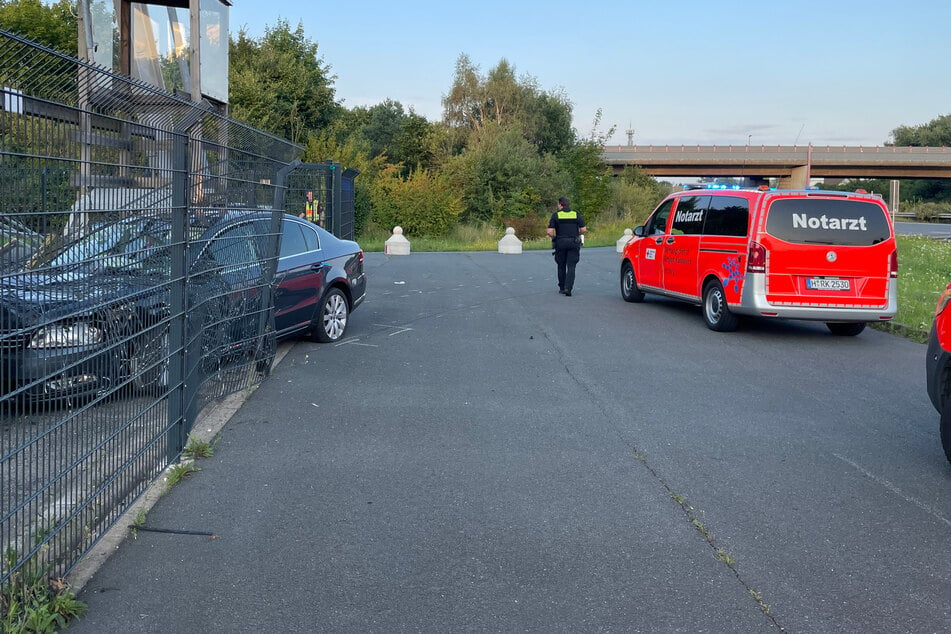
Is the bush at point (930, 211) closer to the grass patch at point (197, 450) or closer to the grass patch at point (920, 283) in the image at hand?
the grass patch at point (920, 283)

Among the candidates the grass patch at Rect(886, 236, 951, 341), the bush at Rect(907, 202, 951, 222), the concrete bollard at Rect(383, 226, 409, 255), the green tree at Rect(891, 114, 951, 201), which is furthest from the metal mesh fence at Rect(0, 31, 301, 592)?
the green tree at Rect(891, 114, 951, 201)

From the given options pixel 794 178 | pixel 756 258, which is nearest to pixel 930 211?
pixel 794 178

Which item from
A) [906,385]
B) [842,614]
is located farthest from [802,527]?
[906,385]

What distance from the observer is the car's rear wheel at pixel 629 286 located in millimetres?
16297

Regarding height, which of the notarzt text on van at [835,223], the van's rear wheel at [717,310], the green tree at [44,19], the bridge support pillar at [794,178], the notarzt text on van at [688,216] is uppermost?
the green tree at [44,19]

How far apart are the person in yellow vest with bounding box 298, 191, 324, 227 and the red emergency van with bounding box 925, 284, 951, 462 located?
13.2m

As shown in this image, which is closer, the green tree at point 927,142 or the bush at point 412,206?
the bush at point 412,206

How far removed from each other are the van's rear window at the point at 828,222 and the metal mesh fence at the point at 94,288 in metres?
7.47

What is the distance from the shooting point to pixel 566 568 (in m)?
4.50

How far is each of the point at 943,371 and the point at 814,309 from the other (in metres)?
5.88

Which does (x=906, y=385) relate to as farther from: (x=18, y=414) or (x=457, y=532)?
(x=18, y=414)

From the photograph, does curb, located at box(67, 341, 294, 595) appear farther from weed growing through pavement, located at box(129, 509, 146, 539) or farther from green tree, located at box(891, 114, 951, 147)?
green tree, located at box(891, 114, 951, 147)

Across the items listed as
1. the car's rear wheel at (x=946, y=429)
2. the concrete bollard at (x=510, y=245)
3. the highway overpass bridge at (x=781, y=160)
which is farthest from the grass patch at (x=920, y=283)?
the highway overpass bridge at (x=781, y=160)

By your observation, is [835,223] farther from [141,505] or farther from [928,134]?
[928,134]
